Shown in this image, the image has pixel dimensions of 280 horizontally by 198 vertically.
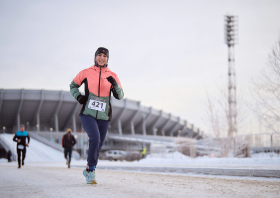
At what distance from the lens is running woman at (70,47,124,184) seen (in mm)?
4633

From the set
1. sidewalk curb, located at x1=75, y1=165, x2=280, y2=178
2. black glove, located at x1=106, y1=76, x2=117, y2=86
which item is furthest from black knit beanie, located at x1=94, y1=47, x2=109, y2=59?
sidewalk curb, located at x1=75, y1=165, x2=280, y2=178

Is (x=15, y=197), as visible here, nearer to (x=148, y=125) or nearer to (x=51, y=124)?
(x=51, y=124)

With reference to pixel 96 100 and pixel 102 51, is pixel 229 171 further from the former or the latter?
pixel 102 51

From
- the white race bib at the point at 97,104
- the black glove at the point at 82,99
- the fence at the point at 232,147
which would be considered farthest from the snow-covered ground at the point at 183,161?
the black glove at the point at 82,99

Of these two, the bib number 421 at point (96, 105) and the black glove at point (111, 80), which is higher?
the black glove at point (111, 80)

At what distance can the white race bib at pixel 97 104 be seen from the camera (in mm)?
4719

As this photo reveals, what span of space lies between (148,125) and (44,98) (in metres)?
33.1

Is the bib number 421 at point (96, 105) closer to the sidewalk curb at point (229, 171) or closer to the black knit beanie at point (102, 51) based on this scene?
the black knit beanie at point (102, 51)

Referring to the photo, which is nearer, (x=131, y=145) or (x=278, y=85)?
(x=278, y=85)

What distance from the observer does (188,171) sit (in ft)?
27.5

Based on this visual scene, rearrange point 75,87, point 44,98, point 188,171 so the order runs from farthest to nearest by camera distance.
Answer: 1. point 44,98
2. point 188,171
3. point 75,87

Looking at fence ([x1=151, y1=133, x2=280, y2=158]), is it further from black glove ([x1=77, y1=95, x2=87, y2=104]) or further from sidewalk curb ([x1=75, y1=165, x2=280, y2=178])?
black glove ([x1=77, y1=95, x2=87, y2=104])

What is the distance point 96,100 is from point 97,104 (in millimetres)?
65

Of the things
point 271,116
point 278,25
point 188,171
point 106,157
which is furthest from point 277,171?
point 106,157
